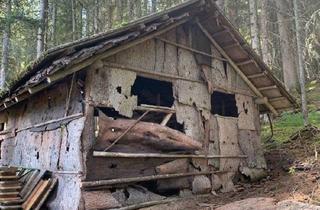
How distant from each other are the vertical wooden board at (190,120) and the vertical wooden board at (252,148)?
191 cm

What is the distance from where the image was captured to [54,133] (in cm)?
802

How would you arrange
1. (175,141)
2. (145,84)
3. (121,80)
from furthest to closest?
(145,84), (175,141), (121,80)

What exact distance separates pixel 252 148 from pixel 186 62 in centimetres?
364

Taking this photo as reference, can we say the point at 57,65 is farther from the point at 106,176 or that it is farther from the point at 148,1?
the point at 148,1

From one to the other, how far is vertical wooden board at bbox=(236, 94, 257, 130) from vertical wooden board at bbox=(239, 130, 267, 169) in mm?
192

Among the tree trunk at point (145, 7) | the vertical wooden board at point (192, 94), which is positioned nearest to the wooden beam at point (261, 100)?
the vertical wooden board at point (192, 94)

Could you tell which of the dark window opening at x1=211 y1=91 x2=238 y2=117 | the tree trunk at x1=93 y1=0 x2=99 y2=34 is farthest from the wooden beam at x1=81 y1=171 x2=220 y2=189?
the tree trunk at x1=93 y1=0 x2=99 y2=34

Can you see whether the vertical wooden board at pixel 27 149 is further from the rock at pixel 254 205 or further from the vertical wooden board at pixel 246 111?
the vertical wooden board at pixel 246 111

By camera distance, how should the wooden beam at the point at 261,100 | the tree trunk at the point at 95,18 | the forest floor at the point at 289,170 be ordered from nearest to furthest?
the forest floor at the point at 289,170
the wooden beam at the point at 261,100
the tree trunk at the point at 95,18

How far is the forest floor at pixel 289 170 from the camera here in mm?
8328

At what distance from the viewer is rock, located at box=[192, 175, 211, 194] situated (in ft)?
29.1

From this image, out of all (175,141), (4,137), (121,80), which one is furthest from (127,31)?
(4,137)

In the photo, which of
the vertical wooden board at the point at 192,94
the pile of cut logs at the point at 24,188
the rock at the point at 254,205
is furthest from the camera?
the vertical wooden board at the point at 192,94

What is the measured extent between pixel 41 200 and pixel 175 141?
3.27 metres
